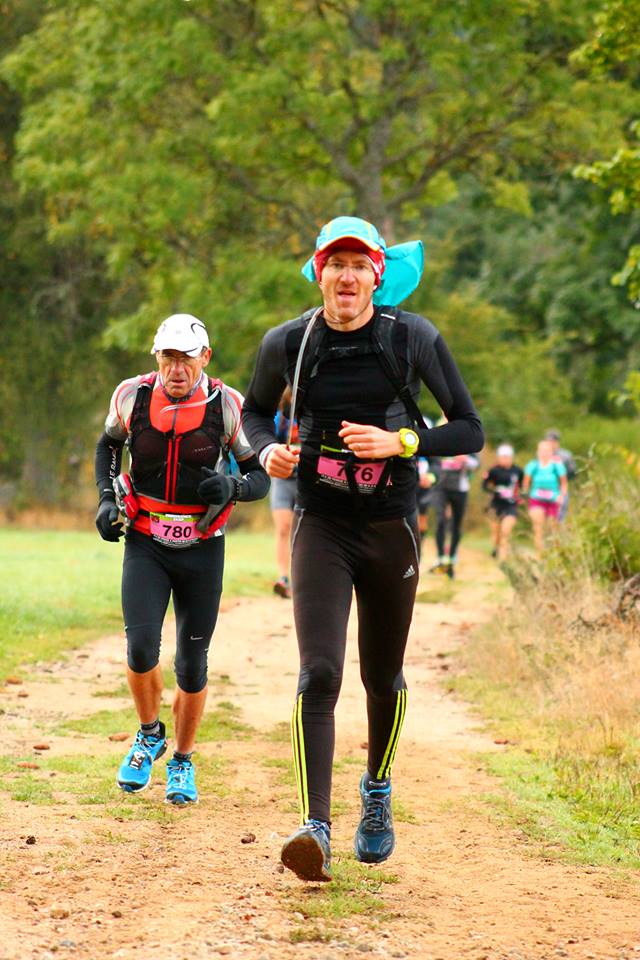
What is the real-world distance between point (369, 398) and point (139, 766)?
2363mm

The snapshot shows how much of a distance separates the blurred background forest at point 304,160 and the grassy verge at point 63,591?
710cm

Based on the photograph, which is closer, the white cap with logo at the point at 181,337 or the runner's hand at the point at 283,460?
the runner's hand at the point at 283,460

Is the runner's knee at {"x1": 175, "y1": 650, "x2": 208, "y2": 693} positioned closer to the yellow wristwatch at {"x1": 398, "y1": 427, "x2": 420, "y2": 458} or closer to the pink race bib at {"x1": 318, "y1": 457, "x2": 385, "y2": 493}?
the pink race bib at {"x1": 318, "y1": 457, "x2": 385, "y2": 493}

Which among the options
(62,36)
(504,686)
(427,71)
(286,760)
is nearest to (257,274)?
(427,71)

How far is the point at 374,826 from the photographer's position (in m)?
5.77

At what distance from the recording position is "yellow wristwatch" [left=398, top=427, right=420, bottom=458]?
535 centimetres

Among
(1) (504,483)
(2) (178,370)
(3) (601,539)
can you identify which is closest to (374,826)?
(2) (178,370)

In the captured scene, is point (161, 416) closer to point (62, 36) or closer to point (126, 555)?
point (126, 555)

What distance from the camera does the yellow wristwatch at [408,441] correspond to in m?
5.35

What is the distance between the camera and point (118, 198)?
95.8ft

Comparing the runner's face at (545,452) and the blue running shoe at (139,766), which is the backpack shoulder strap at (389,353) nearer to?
the blue running shoe at (139,766)

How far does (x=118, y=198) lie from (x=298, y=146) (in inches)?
140

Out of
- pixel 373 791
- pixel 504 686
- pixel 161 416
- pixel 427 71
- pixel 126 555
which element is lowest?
pixel 504 686

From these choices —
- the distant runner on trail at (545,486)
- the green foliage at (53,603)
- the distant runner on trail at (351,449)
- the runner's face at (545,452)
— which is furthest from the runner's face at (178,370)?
the runner's face at (545,452)
